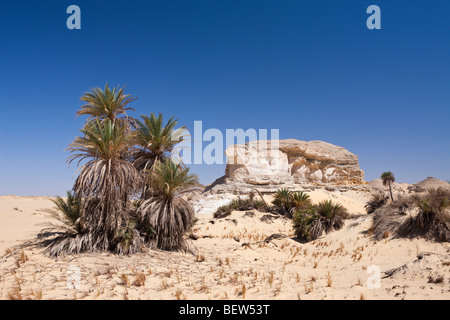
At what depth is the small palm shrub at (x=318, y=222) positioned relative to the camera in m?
12.1

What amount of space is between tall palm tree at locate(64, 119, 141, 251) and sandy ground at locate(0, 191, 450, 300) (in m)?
0.88

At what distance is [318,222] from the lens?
12.3 metres

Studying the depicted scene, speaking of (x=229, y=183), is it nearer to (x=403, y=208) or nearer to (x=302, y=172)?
(x=302, y=172)

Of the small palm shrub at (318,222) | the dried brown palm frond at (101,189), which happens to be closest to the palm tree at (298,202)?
the small palm shrub at (318,222)

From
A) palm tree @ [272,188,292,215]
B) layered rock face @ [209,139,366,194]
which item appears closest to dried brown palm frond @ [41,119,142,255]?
palm tree @ [272,188,292,215]

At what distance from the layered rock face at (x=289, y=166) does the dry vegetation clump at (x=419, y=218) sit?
2320 cm

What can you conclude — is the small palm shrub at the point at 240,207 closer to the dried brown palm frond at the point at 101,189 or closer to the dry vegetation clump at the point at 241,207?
the dry vegetation clump at the point at 241,207

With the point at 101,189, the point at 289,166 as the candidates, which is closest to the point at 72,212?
the point at 101,189

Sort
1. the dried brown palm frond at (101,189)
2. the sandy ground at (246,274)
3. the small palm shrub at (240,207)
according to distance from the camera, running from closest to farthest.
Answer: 1. the sandy ground at (246,274)
2. the dried brown palm frond at (101,189)
3. the small palm shrub at (240,207)

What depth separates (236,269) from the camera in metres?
7.45

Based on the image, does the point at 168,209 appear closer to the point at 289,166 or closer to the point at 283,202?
the point at 283,202

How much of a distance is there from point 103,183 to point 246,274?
5331mm

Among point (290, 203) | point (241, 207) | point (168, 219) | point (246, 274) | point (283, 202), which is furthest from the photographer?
point (241, 207)
